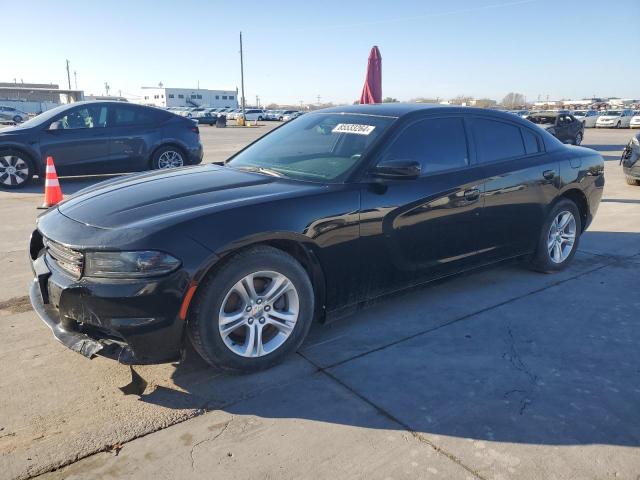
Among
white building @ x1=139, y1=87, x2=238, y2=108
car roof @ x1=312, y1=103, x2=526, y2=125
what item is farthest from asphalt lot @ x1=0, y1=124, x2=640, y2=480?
white building @ x1=139, y1=87, x2=238, y2=108

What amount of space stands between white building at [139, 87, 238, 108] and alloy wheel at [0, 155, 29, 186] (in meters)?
101

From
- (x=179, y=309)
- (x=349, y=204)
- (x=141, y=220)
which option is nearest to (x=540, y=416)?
(x=349, y=204)

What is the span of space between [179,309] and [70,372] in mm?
959

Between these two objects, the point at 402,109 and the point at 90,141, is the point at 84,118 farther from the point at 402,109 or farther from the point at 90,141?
the point at 402,109

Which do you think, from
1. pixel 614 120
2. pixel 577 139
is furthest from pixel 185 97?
pixel 577 139

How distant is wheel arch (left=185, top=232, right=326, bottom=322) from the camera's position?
2852mm

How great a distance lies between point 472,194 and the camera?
409 cm

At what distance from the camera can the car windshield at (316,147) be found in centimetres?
372

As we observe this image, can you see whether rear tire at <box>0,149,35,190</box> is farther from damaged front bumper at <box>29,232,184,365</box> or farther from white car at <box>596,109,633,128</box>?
white car at <box>596,109,633,128</box>

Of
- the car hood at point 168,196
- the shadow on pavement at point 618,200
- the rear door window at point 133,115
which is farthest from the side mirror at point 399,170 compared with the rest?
the rear door window at point 133,115

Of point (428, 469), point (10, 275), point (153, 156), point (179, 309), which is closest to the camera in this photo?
point (428, 469)

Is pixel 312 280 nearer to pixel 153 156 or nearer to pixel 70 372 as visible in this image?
pixel 70 372

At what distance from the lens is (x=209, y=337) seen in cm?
290

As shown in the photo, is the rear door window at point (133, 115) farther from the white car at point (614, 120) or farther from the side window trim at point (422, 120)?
the white car at point (614, 120)
